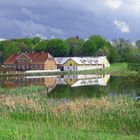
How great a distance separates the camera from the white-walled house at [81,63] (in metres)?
110

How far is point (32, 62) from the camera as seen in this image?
108m

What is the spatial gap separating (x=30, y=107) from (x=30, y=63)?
88.2 m

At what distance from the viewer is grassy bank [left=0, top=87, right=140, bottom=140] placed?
37.0ft

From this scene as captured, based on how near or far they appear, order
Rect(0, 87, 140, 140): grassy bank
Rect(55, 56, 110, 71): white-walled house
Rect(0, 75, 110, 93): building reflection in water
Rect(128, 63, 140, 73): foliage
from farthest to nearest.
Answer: Rect(55, 56, 110, 71): white-walled house, Rect(0, 75, 110, 93): building reflection in water, Rect(128, 63, 140, 73): foliage, Rect(0, 87, 140, 140): grassy bank

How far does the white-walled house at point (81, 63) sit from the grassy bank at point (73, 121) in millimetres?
86842

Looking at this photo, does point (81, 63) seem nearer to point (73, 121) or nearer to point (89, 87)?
point (89, 87)

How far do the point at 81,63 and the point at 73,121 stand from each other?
308ft

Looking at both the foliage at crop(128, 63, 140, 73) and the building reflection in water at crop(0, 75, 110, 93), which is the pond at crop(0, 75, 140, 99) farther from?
the foliage at crop(128, 63, 140, 73)

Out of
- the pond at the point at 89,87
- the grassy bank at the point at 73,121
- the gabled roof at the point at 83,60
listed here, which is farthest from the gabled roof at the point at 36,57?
Result: the grassy bank at the point at 73,121

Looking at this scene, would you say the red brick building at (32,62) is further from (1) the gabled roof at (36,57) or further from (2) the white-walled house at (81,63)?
(2) the white-walled house at (81,63)

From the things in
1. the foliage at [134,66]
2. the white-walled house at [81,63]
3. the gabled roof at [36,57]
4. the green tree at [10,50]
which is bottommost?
the foliage at [134,66]

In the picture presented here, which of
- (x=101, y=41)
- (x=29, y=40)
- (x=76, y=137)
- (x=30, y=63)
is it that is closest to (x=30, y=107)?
(x=76, y=137)

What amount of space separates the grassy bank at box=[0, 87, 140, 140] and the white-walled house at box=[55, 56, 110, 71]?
86842 mm

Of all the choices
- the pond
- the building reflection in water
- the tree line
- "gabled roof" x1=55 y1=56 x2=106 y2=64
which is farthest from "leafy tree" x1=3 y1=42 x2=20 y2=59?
the pond
